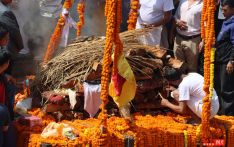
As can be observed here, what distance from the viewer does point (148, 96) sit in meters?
6.70

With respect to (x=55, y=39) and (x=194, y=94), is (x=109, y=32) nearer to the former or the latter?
(x=194, y=94)

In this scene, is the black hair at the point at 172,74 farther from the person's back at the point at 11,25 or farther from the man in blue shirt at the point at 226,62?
the person's back at the point at 11,25

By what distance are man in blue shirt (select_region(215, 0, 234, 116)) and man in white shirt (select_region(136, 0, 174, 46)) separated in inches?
42.7

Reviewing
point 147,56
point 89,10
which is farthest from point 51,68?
point 89,10

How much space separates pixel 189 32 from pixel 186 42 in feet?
0.62

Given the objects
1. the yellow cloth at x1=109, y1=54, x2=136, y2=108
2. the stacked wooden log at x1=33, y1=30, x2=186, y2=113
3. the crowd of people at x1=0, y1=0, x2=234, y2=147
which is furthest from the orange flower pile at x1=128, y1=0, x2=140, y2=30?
the yellow cloth at x1=109, y1=54, x2=136, y2=108

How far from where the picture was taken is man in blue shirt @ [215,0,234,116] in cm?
737

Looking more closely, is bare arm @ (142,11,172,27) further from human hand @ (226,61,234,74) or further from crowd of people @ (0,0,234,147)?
human hand @ (226,61,234,74)

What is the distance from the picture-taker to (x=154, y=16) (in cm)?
821

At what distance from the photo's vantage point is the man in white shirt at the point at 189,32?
789cm

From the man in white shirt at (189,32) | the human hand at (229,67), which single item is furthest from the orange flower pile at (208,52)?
the man in white shirt at (189,32)

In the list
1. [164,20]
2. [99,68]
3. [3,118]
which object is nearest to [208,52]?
[99,68]

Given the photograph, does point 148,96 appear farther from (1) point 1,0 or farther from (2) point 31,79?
(1) point 1,0

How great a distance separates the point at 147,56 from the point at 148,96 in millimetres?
659
